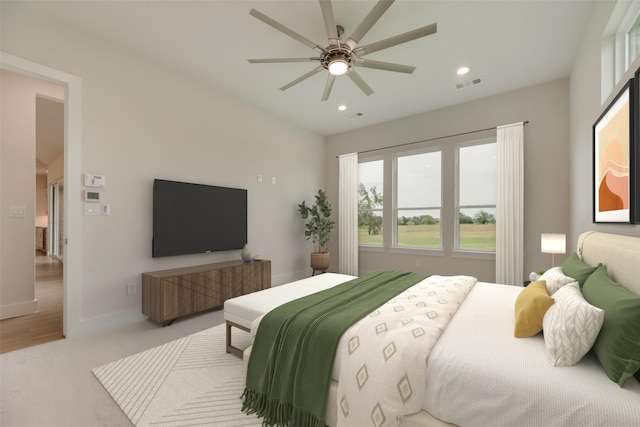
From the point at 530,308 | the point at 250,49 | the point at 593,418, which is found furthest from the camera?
the point at 250,49

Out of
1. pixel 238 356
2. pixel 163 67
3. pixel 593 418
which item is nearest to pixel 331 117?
pixel 163 67

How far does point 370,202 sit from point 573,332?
4677mm

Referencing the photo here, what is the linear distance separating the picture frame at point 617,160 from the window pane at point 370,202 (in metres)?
3.42

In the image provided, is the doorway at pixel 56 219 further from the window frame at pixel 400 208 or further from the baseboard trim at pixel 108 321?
the window frame at pixel 400 208

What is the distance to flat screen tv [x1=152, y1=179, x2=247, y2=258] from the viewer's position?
11.3 feet

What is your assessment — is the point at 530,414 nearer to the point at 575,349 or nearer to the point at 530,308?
the point at 575,349

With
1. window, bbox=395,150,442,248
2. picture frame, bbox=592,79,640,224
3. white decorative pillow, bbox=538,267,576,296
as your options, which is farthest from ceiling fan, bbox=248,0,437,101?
window, bbox=395,150,442,248

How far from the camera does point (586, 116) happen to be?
279 centimetres

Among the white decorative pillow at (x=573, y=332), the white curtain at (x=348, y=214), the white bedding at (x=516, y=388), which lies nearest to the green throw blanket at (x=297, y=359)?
the white bedding at (x=516, y=388)

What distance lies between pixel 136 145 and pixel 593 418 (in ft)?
13.8

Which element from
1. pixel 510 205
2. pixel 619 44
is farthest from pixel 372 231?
pixel 619 44

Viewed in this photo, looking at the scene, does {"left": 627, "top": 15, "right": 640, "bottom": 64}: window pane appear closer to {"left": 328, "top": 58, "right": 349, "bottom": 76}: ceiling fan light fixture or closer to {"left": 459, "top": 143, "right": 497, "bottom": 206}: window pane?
{"left": 328, "top": 58, "right": 349, "bottom": 76}: ceiling fan light fixture

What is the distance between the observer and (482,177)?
4.52 meters

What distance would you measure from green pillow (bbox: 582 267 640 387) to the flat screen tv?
388 cm
